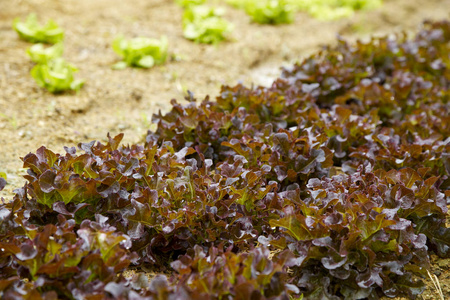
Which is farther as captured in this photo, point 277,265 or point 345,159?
point 345,159

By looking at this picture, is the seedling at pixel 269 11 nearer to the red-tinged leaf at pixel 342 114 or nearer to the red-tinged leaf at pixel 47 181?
the red-tinged leaf at pixel 342 114

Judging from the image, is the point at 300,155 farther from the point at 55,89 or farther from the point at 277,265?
the point at 55,89

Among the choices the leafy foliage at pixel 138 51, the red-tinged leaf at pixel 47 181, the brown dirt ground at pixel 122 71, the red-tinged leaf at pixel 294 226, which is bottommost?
the brown dirt ground at pixel 122 71

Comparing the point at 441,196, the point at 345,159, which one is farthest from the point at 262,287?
the point at 345,159

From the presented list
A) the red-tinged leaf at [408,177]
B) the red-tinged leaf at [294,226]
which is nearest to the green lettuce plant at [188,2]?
the red-tinged leaf at [408,177]

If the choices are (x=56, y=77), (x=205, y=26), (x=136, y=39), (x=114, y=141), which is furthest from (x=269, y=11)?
(x=114, y=141)

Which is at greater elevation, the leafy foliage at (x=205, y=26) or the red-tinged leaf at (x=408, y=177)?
the red-tinged leaf at (x=408, y=177)

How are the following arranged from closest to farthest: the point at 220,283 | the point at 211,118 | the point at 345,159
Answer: the point at 220,283, the point at 211,118, the point at 345,159
